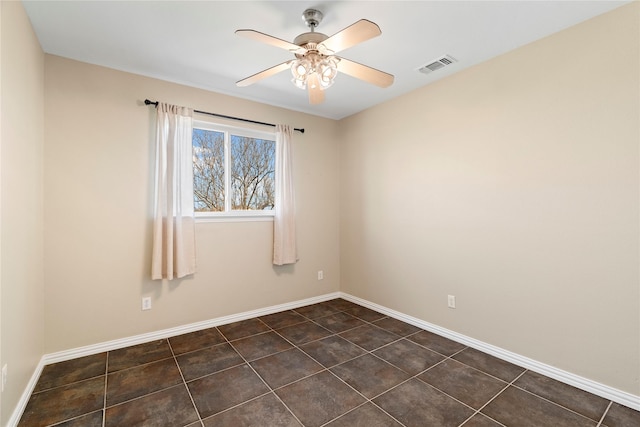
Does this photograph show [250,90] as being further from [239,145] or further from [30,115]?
[30,115]

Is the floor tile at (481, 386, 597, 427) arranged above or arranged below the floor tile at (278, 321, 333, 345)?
below

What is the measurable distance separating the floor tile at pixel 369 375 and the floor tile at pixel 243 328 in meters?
1.06

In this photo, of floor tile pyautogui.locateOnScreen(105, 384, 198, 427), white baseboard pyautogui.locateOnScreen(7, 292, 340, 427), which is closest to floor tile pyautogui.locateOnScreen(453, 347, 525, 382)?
white baseboard pyautogui.locateOnScreen(7, 292, 340, 427)

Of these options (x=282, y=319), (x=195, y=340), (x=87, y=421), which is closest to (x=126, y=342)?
(x=195, y=340)

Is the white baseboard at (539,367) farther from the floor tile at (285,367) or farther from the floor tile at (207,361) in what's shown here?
the floor tile at (207,361)

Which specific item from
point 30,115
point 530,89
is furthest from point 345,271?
point 30,115

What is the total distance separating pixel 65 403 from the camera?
1.91m

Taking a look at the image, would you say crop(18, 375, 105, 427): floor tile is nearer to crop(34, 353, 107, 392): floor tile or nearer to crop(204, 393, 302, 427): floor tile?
crop(34, 353, 107, 392): floor tile

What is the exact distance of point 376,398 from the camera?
1967mm

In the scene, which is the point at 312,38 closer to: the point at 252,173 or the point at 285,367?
the point at 252,173

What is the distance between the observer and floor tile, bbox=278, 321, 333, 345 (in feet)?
9.43

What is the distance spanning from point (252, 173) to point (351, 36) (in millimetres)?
2215

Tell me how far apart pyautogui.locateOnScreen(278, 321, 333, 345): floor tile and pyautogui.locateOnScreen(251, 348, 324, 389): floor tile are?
0.25 meters

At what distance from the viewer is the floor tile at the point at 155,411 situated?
5.70 feet
